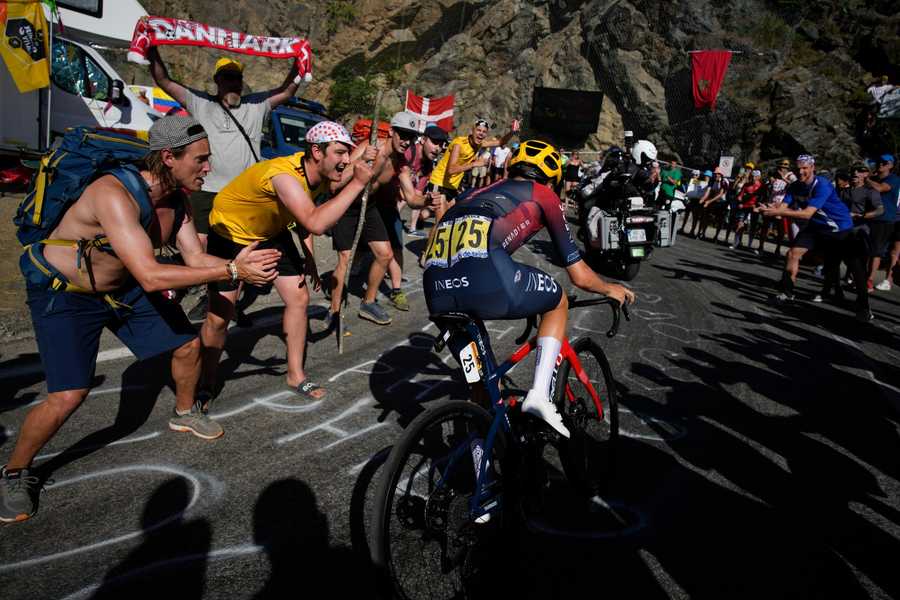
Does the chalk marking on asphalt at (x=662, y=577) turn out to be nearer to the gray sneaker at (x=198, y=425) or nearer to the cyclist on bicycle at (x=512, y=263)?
the cyclist on bicycle at (x=512, y=263)

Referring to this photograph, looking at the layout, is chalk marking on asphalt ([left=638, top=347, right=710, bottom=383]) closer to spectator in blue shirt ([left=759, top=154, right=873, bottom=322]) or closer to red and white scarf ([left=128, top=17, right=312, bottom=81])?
spectator in blue shirt ([left=759, top=154, right=873, bottom=322])

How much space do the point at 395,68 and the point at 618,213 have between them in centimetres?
3604

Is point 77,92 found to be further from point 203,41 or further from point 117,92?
point 203,41

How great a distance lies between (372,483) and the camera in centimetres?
306

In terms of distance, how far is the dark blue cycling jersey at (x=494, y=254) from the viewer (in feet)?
8.70

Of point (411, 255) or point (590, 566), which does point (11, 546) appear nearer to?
point (590, 566)

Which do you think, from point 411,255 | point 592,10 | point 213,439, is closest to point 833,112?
point 592,10

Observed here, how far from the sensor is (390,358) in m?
4.97

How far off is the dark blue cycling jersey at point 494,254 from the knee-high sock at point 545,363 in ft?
0.54

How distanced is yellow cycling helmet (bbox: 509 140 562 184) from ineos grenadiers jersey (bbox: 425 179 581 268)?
0.09m

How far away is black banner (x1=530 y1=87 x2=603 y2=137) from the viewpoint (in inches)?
1291

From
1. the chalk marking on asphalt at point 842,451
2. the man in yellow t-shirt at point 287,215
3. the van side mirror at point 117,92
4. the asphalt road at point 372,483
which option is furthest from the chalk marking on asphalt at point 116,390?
the van side mirror at point 117,92

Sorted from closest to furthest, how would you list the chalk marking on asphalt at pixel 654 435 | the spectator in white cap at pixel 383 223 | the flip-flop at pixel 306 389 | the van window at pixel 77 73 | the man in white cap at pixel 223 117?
the chalk marking on asphalt at pixel 654 435 < the flip-flop at pixel 306 389 < the man in white cap at pixel 223 117 < the spectator in white cap at pixel 383 223 < the van window at pixel 77 73

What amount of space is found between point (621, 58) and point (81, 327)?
34.6 meters
